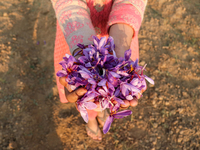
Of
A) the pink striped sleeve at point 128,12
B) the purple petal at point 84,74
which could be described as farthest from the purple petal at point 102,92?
the pink striped sleeve at point 128,12

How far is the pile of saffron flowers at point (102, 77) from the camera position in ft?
3.26

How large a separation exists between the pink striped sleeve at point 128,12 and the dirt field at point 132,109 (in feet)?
5.37

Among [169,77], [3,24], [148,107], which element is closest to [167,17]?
[169,77]

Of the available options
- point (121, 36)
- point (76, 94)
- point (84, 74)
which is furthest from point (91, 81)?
point (121, 36)

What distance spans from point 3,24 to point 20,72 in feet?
4.29

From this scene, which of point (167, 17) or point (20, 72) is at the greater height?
point (167, 17)

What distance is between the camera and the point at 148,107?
2.64m

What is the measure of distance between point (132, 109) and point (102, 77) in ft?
5.88

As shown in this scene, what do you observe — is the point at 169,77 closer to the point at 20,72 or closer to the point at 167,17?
the point at 167,17

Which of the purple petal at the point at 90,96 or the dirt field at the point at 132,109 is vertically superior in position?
the purple petal at the point at 90,96

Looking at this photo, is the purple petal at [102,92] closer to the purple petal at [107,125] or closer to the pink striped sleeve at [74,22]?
the purple petal at [107,125]

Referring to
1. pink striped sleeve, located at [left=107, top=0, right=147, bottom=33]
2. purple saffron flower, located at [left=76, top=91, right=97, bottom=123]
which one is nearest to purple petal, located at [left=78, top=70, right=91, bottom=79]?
purple saffron flower, located at [left=76, top=91, right=97, bottom=123]

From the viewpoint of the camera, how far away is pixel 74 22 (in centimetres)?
132

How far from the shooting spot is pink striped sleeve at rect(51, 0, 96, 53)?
1286 mm
